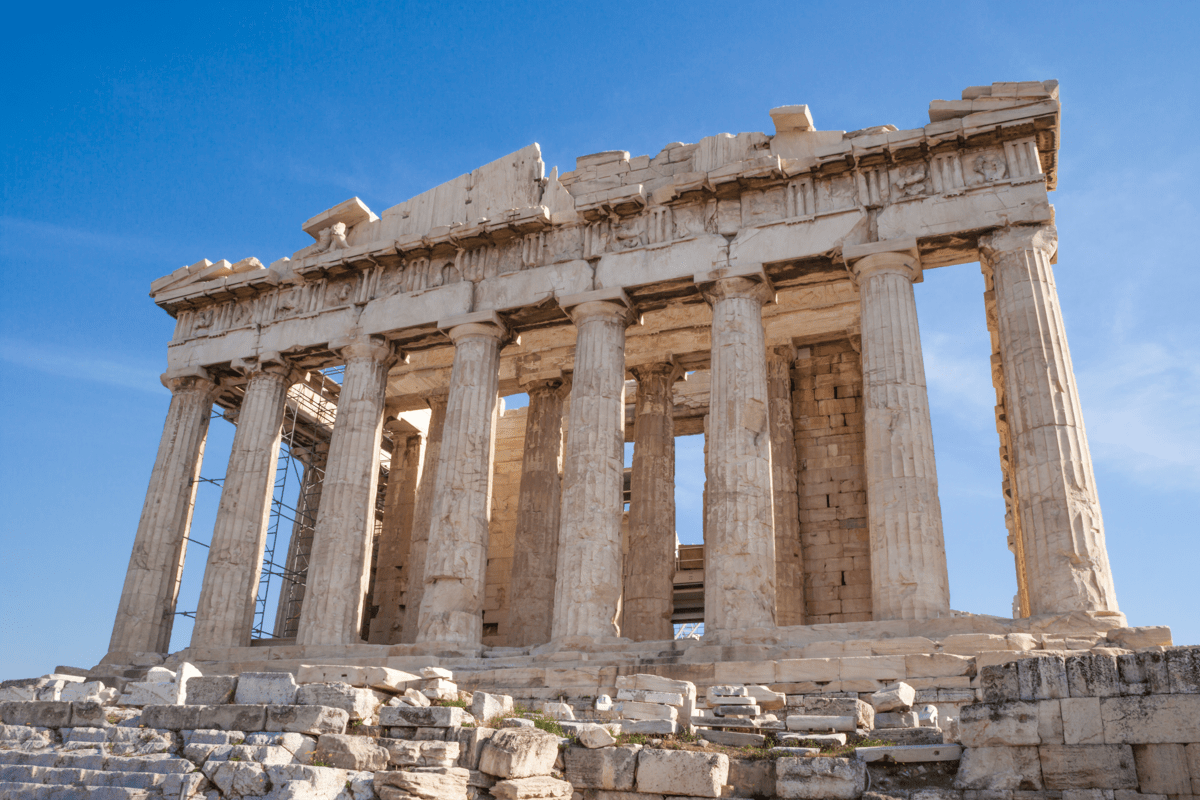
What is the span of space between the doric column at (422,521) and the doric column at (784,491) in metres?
7.24

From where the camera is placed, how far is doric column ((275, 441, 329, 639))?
85.3ft

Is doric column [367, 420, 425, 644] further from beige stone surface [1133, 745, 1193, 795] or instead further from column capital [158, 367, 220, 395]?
beige stone surface [1133, 745, 1193, 795]

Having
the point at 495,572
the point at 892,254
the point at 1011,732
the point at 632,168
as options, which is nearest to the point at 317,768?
the point at 1011,732

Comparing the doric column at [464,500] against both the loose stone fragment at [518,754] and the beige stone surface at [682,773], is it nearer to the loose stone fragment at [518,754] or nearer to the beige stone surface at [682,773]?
the loose stone fragment at [518,754]

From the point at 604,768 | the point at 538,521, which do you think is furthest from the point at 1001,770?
the point at 538,521

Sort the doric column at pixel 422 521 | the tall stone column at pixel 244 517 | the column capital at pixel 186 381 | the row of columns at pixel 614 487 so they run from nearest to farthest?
the row of columns at pixel 614 487 → the tall stone column at pixel 244 517 → the doric column at pixel 422 521 → the column capital at pixel 186 381

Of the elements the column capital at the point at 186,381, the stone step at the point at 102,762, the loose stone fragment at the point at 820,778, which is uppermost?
the column capital at the point at 186,381

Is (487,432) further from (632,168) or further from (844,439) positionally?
(844,439)

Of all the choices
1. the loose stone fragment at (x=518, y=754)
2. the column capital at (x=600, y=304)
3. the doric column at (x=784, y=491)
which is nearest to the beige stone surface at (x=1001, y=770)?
the loose stone fragment at (x=518, y=754)

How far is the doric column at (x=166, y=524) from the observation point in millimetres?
20234

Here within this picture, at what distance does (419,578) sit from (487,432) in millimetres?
4852

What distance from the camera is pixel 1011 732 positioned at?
7.68 metres

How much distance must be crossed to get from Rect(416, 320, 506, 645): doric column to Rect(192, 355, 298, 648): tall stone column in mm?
4306

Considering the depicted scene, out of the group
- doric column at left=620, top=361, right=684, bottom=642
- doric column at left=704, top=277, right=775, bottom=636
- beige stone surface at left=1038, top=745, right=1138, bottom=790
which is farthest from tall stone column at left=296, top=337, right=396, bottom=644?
beige stone surface at left=1038, top=745, right=1138, bottom=790
